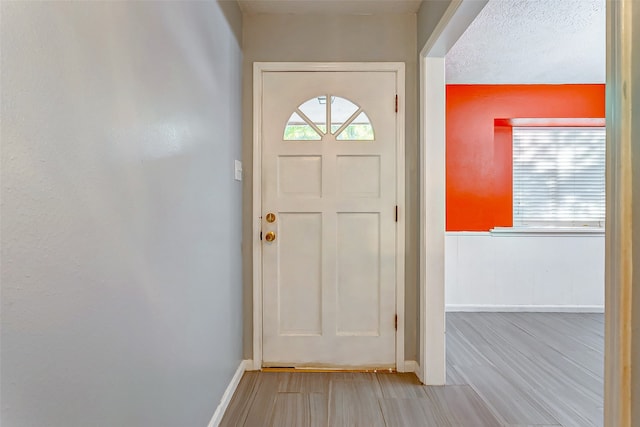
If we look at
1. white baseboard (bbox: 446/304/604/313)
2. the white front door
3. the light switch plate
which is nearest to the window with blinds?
white baseboard (bbox: 446/304/604/313)

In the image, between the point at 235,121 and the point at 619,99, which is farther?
the point at 235,121

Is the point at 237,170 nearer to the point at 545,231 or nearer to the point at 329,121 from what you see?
the point at 329,121

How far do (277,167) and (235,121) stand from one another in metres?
0.40

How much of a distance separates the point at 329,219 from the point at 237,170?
2.22ft

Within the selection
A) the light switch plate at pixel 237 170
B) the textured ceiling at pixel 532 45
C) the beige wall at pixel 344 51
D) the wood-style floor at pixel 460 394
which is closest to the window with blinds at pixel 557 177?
the textured ceiling at pixel 532 45

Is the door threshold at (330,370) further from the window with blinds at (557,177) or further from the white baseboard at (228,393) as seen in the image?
the window with blinds at (557,177)

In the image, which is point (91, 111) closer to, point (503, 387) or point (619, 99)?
point (619, 99)

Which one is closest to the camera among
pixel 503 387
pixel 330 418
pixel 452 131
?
pixel 330 418

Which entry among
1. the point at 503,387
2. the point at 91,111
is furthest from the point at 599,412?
the point at 91,111

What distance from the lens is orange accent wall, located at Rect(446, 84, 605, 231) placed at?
3.63 m

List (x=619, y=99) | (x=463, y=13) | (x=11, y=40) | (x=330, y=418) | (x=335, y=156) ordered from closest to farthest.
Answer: (x=11, y=40) < (x=619, y=99) < (x=463, y=13) < (x=330, y=418) < (x=335, y=156)

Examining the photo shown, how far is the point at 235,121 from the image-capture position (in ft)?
7.13

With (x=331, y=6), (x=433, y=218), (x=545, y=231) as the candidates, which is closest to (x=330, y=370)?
(x=433, y=218)

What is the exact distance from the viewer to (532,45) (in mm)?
2838
